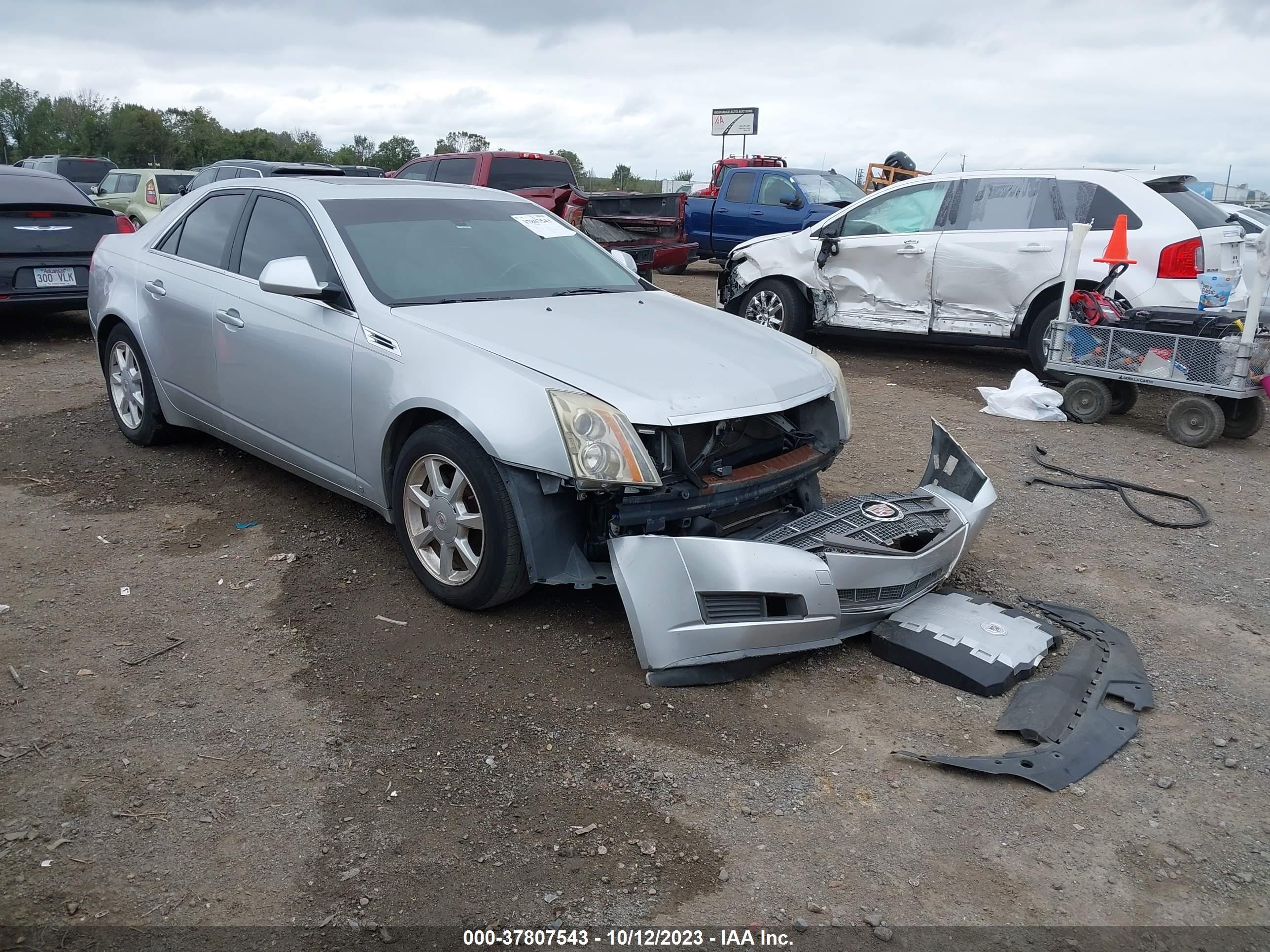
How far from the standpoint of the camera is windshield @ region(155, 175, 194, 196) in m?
17.4

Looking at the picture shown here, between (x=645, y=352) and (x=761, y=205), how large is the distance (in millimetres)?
11720

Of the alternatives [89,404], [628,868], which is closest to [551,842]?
[628,868]

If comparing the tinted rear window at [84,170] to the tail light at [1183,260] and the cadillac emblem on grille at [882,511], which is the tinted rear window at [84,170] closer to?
the tail light at [1183,260]

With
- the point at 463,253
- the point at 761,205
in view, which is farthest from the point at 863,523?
the point at 761,205

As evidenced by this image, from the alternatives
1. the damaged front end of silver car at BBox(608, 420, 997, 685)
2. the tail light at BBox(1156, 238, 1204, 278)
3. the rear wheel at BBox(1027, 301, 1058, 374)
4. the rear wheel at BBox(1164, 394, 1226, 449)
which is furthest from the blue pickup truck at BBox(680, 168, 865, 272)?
the damaged front end of silver car at BBox(608, 420, 997, 685)

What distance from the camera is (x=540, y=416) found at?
11.1 feet

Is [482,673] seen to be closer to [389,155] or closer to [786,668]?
[786,668]

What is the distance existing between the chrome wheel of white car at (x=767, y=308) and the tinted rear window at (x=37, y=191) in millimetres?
6332

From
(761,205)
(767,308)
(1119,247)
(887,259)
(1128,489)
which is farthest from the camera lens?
(761,205)

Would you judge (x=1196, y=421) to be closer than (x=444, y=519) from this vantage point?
No

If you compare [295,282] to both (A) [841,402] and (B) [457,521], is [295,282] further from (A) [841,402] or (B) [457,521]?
Result: (A) [841,402]

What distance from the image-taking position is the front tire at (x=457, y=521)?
3.53m

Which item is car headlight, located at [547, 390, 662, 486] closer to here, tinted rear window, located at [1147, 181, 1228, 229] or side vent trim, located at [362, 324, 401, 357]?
side vent trim, located at [362, 324, 401, 357]

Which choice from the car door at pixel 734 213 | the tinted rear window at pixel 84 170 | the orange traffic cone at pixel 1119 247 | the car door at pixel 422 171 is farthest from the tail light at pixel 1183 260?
the tinted rear window at pixel 84 170
